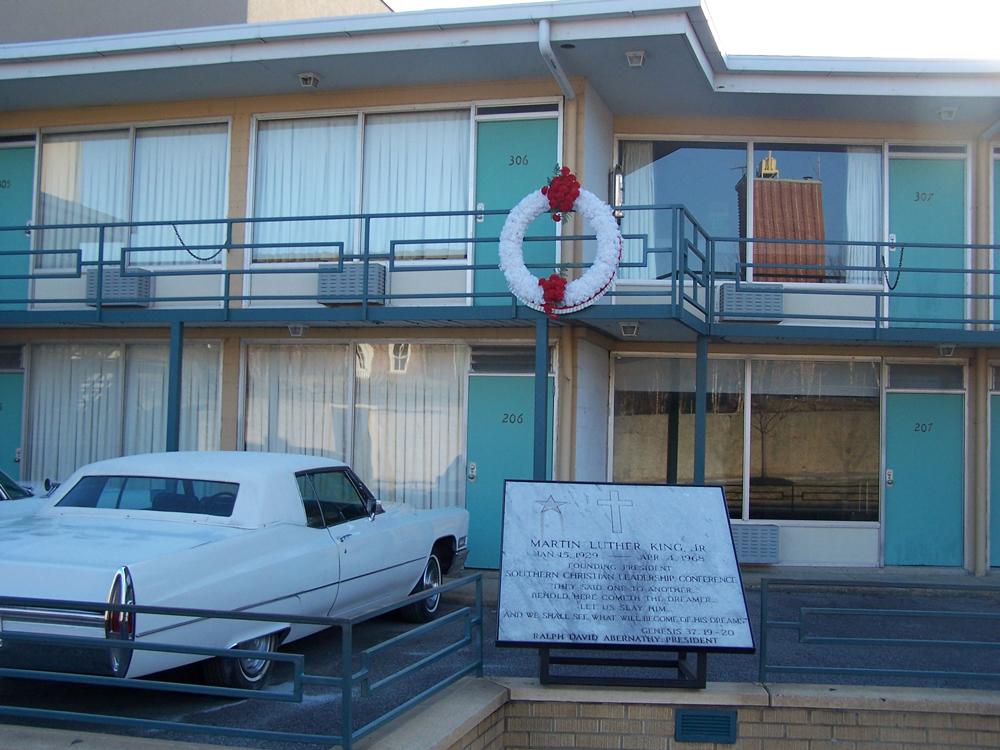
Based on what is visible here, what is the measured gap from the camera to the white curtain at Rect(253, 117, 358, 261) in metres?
12.0

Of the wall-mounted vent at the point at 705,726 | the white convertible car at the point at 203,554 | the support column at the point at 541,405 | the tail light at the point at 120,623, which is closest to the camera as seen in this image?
the tail light at the point at 120,623

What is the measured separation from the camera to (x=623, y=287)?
11.8 metres

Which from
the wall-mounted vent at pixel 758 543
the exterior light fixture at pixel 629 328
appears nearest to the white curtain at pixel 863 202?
the exterior light fixture at pixel 629 328

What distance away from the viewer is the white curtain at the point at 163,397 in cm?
1250

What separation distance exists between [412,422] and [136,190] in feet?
15.1

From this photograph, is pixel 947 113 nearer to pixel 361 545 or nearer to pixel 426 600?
pixel 426 600

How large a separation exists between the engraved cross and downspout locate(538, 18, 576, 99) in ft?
18.3

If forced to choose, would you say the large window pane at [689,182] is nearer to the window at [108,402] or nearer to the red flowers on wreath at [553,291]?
the red flowers on wreath at [553,291]

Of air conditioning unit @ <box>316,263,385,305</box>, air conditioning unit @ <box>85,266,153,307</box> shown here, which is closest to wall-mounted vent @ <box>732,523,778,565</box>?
air conditioning unit @ <box>316,263,385,305</box>

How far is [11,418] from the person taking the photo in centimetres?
1305

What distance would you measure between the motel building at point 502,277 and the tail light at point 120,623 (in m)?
5.92

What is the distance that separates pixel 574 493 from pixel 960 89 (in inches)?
307

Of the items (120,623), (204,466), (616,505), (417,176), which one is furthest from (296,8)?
(120,623)

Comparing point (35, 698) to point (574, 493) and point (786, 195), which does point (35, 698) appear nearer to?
point (574, 493)
